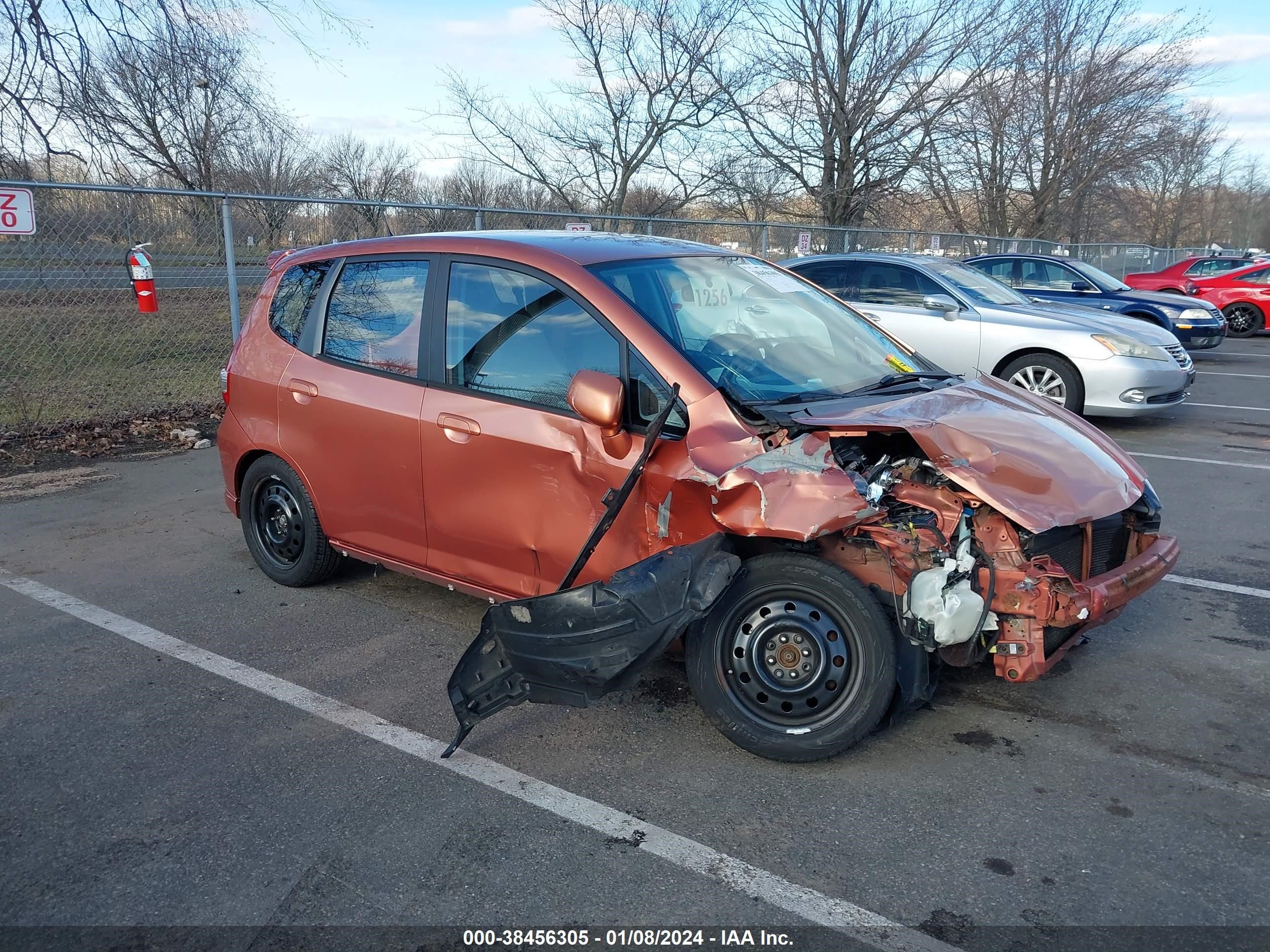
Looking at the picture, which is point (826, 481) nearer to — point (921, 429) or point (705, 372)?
point (921, 429)

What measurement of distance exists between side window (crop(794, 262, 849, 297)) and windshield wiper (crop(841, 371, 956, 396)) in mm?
5636

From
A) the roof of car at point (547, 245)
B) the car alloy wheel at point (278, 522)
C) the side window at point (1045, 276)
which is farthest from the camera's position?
the side window at point (1045, 276)

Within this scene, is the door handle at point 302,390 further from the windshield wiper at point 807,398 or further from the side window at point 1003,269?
the side window at point 1003,269

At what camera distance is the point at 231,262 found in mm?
8922

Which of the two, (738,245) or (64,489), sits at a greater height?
(738,245)

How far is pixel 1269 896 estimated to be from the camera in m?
2.59

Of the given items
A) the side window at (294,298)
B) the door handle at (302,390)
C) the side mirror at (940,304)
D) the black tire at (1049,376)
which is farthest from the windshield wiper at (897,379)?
the black tire at (1049,376)

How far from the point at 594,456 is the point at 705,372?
525mm

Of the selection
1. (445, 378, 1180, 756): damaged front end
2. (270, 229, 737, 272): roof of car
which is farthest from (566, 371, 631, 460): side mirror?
(270, 229, 737, 272): roof of car

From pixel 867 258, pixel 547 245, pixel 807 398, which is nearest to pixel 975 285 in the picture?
pixel 867 258

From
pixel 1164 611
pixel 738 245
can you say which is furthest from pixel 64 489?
pixel 738 245

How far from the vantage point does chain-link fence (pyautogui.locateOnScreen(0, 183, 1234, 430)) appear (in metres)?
7.84

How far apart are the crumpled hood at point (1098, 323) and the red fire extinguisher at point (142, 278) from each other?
8070mm

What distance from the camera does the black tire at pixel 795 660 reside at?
123 inches
